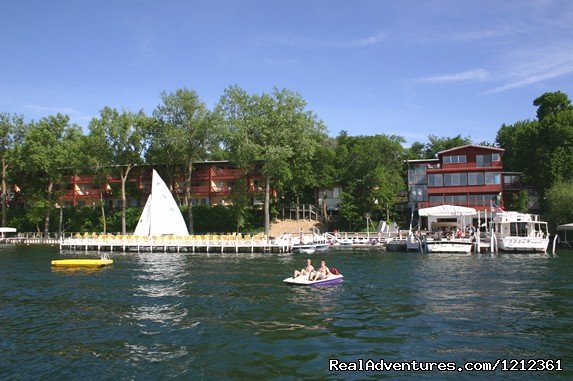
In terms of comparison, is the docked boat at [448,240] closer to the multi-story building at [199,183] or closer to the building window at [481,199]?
the building window at [481,199]

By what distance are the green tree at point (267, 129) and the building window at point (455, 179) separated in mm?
21806

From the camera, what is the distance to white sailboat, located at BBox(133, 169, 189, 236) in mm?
63781

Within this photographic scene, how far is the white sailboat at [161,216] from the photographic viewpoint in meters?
63.8

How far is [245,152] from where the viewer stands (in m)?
72.2

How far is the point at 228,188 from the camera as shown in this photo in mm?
93250

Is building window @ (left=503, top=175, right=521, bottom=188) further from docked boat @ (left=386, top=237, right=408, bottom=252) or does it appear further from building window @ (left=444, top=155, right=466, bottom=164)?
docked boat @ (left=386, top=237, right=408, bottom=252)

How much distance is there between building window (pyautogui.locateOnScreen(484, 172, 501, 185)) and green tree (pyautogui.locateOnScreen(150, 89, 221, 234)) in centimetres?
4286

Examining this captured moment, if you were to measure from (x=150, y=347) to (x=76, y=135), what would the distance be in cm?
7854

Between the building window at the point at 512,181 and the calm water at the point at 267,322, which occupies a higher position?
the building window at the point at 512,181

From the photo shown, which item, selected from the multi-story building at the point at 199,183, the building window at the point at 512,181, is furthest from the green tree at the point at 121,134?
the building window at the point at 512,181

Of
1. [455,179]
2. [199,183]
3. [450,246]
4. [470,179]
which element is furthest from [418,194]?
[199,183]

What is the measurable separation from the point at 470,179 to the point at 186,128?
1816 inches

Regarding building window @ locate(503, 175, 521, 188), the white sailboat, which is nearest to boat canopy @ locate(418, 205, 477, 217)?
building window @ locate(503, 175, 521, 188)

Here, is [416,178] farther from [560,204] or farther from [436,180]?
[560,204]
